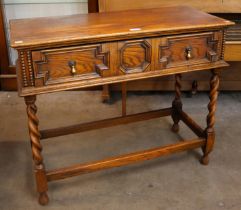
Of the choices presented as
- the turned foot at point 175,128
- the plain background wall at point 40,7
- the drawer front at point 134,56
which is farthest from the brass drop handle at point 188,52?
the plain background wall at point 40,7

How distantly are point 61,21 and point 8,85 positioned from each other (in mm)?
1513

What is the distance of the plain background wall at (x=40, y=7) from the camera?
2867 mm

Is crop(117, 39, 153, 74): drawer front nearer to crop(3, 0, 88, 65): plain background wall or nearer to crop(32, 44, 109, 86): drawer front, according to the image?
crop(32, 44, 109, 86): drawer front

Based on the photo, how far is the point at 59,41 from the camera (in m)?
1.44

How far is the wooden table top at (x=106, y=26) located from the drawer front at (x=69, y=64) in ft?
0.15

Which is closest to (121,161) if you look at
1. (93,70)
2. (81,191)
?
(81,191)

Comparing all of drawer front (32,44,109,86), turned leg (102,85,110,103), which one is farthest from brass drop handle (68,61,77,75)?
turned leg (102,85,110,103)

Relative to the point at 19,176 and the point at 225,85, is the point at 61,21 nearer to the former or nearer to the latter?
the point at 19,176

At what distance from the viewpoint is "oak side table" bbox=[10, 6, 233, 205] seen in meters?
Result: 1.47

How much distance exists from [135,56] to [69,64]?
0.99ft

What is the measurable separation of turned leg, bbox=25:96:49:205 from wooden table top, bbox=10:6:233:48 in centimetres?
27

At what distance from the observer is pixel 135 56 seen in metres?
1.60

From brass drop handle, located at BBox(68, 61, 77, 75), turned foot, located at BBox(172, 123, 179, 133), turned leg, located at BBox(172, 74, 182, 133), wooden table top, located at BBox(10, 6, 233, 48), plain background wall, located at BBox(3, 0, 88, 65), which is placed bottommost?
turned foot, located at BBox(172, 123, 179, 133)

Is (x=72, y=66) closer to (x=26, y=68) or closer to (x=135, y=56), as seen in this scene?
(x=26, y=68)
